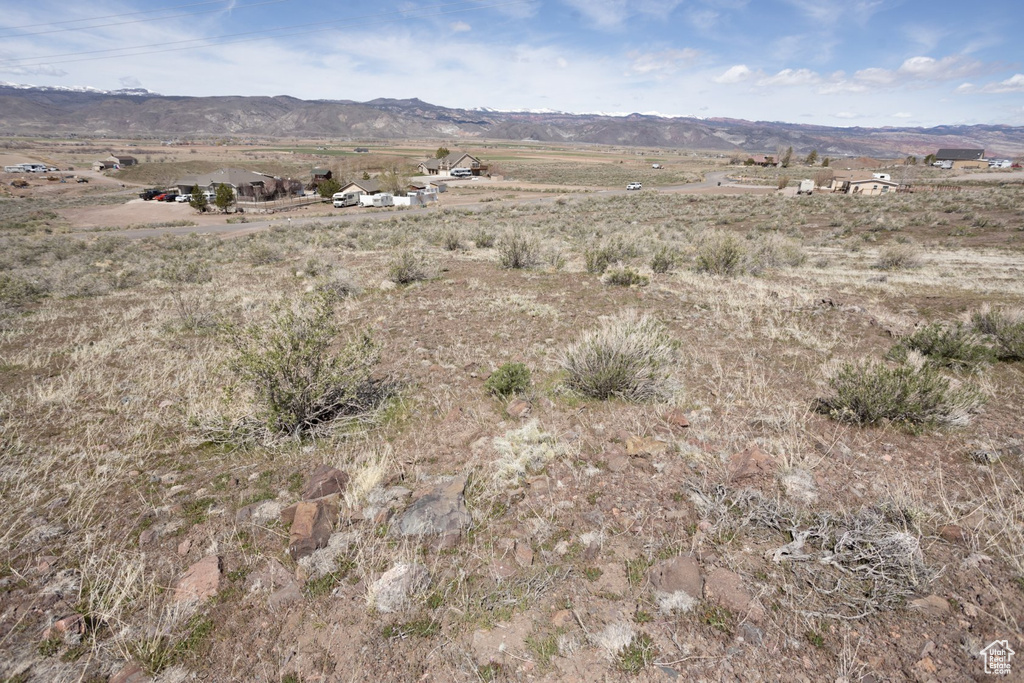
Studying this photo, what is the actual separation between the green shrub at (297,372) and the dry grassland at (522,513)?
0.33 ft

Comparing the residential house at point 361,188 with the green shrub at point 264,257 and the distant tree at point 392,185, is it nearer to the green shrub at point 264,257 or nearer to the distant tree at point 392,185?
the distant tree at point 392,185

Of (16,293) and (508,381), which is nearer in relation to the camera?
(508,381)

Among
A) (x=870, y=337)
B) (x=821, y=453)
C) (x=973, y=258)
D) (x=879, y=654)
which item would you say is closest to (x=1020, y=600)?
(x=879, y=654)

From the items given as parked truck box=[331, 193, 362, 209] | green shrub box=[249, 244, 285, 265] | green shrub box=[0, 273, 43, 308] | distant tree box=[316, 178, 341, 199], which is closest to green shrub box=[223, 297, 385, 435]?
green shrub box=[0, 273, 43, 308]

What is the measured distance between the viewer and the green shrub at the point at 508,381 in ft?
18.5

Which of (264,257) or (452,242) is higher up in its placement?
(452,242)

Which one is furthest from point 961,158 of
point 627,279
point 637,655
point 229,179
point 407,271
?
point 637,655

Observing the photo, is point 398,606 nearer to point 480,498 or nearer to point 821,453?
point 480,498

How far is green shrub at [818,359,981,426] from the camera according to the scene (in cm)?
462

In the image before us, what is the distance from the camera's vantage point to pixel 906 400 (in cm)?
464

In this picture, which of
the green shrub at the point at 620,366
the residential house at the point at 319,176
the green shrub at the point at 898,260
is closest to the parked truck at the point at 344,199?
the residential house at the point at 319,176

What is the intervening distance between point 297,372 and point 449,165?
300 ft

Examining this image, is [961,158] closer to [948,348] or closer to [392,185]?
[392,185]

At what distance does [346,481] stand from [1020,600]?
4.83 m
